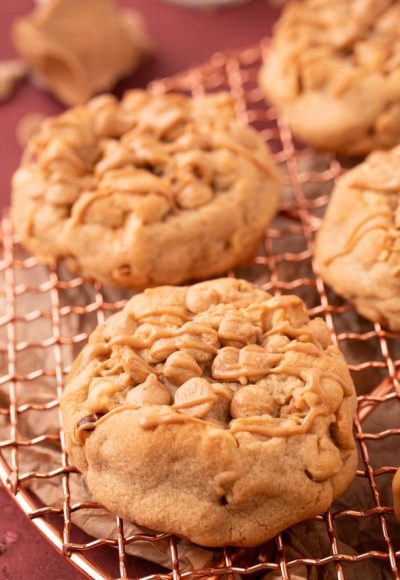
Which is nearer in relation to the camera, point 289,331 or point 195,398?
point 195,398

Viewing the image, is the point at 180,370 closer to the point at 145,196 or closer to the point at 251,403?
the point at 251,403

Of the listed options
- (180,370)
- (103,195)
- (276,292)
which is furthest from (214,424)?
(103,195)

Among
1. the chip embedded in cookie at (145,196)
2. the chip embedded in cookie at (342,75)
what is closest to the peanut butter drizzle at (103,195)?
the chip embedded in cookie at (145,196)

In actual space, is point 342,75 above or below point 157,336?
above

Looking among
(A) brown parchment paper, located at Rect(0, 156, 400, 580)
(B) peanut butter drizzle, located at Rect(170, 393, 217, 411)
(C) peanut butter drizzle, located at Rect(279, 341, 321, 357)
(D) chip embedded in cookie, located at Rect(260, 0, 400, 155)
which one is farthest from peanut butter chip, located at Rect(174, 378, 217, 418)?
(D) chip embedded in cookie, located at Rect(260, 0, 400, 155)

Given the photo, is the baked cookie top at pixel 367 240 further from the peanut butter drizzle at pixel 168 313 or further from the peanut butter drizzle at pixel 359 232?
the peanut butter drizzle at pixel 168 313

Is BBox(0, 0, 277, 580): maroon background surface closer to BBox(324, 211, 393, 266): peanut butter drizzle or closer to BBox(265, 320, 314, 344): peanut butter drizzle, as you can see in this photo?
BBox(324, 211, 393, 266): peanut butter drizzle

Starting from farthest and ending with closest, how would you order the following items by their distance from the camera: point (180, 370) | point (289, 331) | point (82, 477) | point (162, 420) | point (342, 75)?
point (342, 75) < point (82, 477) < point (289, 331) < point (180, 370) < point (162, 420)
